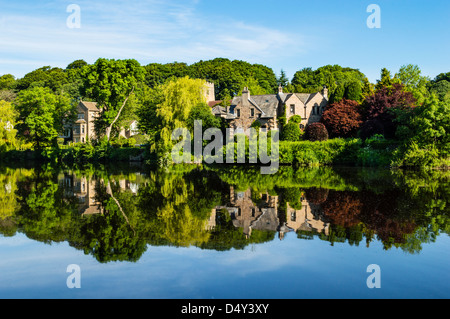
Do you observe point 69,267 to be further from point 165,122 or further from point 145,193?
point 165,122

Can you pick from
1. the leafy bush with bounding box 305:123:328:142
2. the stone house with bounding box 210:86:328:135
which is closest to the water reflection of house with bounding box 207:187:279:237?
the leafy bush with bounding box 305:123:328:142

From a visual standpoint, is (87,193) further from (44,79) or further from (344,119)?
(44,79)

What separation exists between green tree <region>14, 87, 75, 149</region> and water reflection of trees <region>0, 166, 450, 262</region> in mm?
32855

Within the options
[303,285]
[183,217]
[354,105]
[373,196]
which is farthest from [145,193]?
[354,105]

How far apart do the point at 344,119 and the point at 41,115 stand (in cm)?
3673

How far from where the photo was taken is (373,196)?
50.7 ft

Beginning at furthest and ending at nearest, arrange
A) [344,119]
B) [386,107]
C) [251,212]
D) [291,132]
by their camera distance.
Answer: [291,132] < [344,119] < [386,107] < [251,212]

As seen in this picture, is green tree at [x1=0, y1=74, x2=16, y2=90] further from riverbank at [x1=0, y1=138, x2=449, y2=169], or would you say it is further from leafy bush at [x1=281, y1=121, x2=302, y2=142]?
leafy bush at [x1=281, y1=121, x2=302, y2=142]

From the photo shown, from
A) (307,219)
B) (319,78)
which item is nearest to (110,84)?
(307,219)

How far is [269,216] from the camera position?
39.7 ft

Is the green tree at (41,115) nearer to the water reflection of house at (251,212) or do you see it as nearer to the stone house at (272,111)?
the stone house at (272,111)

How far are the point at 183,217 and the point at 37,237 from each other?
13.4 feet

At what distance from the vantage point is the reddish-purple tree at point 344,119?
129ft

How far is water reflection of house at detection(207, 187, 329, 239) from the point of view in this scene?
35.0ft
